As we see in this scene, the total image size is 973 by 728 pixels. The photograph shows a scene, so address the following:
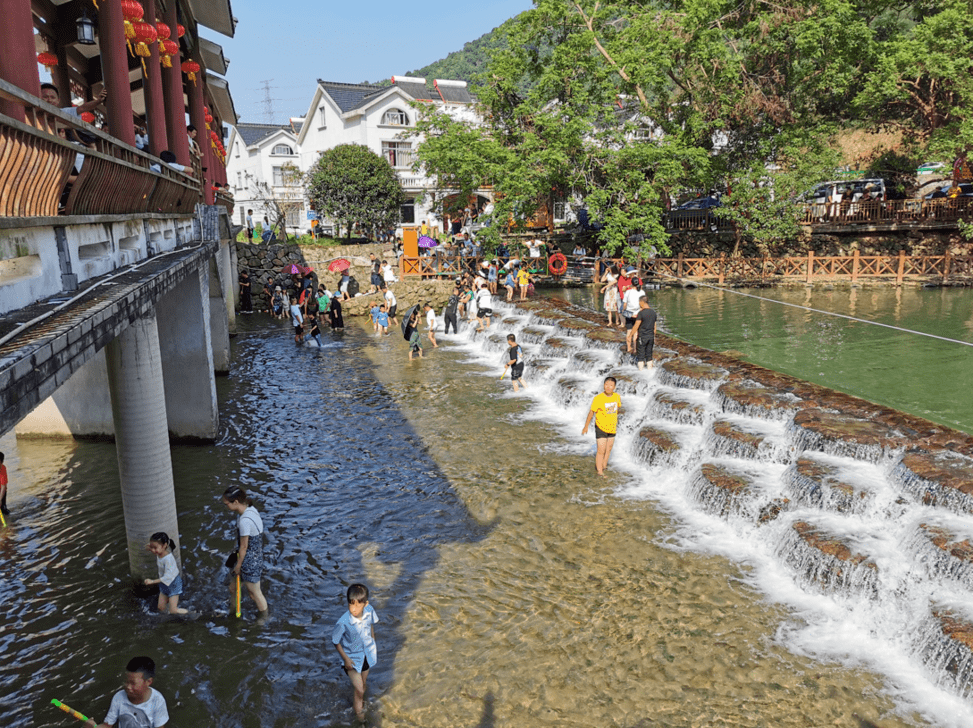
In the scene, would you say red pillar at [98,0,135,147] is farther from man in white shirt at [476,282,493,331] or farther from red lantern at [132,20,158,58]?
man in white shirt at [476,282,493,331]

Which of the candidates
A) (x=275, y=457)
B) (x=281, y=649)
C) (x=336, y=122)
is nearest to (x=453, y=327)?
(x=275, y=457)

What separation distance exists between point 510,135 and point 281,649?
35.3 meters

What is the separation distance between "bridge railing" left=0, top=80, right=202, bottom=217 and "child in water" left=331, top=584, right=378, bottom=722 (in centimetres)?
453

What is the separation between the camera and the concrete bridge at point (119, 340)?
4973 mm

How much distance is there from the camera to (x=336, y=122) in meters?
55.2

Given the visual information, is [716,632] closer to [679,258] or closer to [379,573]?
[379,573]

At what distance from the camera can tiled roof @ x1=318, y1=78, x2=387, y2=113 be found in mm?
54562

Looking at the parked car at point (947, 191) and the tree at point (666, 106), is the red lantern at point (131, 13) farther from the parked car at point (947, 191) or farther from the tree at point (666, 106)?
the parked car at point (947, 191)

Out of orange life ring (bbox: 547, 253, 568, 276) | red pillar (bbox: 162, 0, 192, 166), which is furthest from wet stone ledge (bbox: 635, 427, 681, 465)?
orange life ring (bbox: 547, 253, 568, 276)

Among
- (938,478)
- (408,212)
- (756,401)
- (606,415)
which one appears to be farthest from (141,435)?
(408,212)

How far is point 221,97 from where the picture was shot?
31.8m

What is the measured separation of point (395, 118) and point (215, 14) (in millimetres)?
33117

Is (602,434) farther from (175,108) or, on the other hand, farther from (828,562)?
(175,108)

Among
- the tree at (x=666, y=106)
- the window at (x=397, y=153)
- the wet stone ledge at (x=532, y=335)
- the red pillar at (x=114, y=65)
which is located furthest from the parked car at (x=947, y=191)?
the red pillar at (x=114, y=65)
